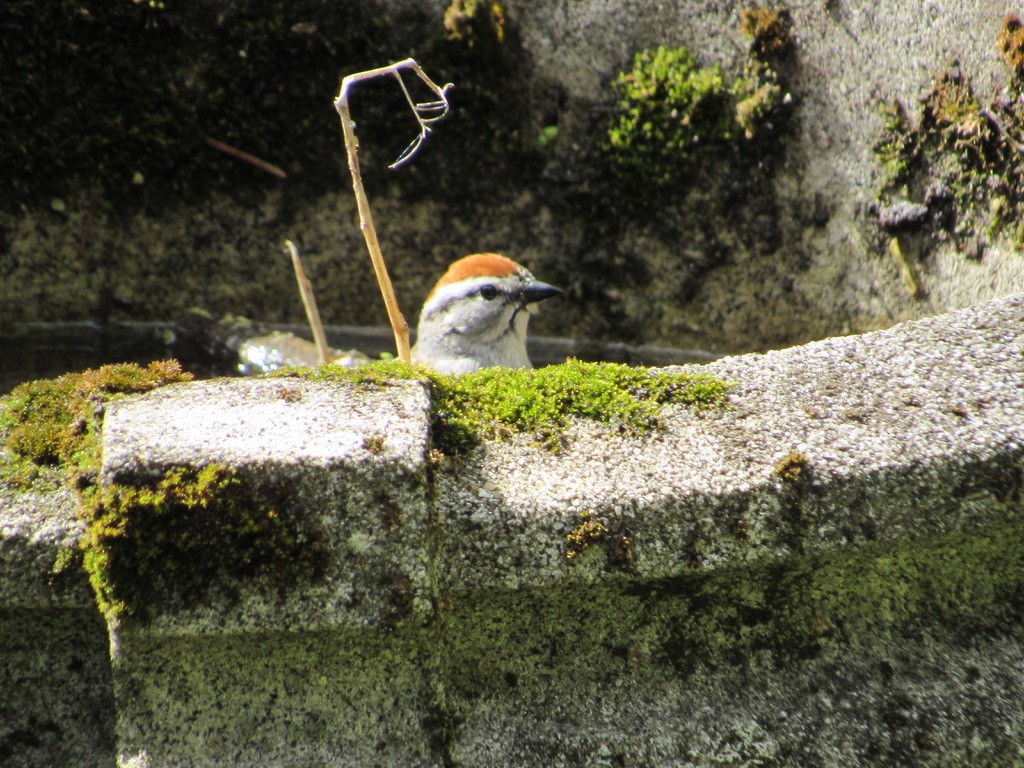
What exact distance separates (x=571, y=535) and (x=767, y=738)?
597mm

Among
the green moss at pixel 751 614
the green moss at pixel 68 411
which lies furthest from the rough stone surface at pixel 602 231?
the green moss at pixel 68 411

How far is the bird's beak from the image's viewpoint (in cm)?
472

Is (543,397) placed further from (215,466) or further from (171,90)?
(171,90)

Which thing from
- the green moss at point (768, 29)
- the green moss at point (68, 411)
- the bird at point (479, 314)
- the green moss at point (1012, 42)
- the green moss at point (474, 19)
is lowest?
the bird at point (479, 314)

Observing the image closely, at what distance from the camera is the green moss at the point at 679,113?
4.27m

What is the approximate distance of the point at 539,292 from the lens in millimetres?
4746

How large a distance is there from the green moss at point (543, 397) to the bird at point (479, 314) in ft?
6.74

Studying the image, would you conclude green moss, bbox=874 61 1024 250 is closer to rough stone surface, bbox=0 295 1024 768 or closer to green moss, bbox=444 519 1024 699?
rough stone surface, bbox=0 295 1024 768

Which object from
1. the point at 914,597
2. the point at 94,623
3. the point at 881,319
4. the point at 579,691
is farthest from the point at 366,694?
the point at 881,319

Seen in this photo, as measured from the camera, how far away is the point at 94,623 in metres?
2.29

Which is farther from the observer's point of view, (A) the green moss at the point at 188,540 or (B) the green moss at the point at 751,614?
(B) the green moss at the point at 751,614

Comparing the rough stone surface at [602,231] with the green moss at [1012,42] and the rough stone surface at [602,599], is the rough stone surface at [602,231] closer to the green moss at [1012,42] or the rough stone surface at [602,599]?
the green moss at [1012,42]

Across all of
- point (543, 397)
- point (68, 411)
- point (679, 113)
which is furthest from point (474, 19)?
point (68, 411)

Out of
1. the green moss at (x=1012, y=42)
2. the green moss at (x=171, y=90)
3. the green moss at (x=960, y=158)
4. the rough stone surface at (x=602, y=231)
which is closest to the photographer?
the green moss at (x=1012, y=42)
